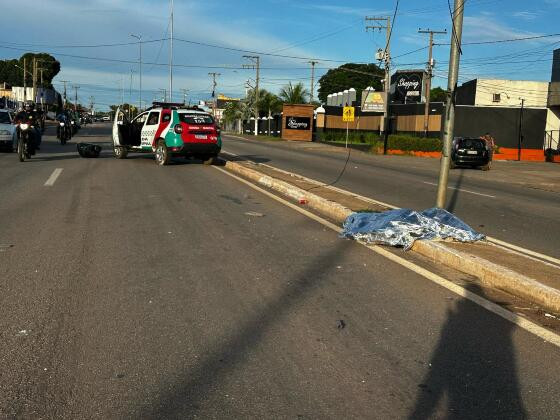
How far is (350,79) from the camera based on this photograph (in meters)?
120

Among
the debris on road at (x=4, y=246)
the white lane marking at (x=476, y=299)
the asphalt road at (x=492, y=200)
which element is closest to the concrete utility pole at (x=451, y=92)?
the asphalt road at (x=492, y=200)

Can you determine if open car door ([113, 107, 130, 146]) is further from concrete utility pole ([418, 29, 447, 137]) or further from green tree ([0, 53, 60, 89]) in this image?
green tree ([0, 53, 60, 89])

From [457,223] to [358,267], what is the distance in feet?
7.29

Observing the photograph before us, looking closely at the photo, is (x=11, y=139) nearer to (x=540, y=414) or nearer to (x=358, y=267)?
(x=358, y=267)

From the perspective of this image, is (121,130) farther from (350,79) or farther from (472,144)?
(350,79)

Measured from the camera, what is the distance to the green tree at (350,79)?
119 metres

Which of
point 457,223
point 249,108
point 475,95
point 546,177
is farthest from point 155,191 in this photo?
point 249,108

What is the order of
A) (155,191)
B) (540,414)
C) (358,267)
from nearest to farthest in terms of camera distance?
(540,414) → (358,267) → (155,191)

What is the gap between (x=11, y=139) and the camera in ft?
79.8

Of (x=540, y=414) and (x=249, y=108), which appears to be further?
(x=249, y=108)

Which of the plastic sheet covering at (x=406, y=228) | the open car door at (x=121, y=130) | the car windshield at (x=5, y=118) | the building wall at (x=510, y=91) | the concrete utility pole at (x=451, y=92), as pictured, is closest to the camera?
the plastic sheet covering at (x=406, y=228)

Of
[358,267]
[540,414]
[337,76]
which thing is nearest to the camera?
[540,414]

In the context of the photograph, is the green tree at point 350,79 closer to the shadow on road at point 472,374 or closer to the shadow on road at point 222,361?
the shadow on road at point 222,361

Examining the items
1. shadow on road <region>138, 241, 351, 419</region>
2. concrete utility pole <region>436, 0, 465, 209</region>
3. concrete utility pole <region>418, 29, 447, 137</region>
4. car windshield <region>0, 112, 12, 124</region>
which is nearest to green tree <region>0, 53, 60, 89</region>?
concrete utility pole <region>418, 29, 447, 137</region>
